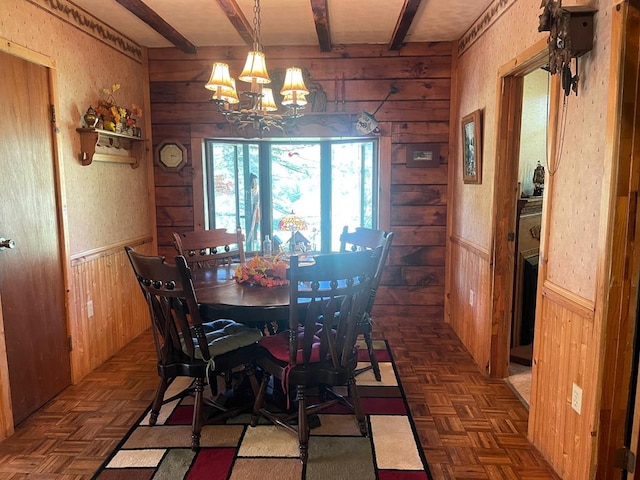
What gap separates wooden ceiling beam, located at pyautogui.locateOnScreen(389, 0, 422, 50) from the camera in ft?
9.47

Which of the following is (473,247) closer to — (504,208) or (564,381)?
(504,208)

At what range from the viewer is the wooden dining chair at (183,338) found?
1.90 m

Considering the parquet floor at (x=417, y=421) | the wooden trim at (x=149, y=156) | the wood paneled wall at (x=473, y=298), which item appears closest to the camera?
the parquet floor at (x=417, y=421)

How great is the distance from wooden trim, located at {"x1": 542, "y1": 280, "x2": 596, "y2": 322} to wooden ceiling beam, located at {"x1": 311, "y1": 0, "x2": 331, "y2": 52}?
7.07 ft

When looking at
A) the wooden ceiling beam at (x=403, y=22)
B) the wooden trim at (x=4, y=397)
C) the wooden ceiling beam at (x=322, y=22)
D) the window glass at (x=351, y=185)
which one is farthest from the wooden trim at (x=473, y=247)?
the wooden trim at (x=4, y=397)

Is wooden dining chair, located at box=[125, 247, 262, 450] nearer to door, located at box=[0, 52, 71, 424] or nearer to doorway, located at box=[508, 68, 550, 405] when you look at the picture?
door, located at box=[0, 52, 71, 424]

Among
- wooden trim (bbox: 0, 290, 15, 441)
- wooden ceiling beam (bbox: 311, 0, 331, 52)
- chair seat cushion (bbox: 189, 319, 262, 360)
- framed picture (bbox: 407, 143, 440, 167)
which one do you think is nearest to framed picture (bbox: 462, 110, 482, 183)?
framed picture (bbox: 407, 143, 440, 167)

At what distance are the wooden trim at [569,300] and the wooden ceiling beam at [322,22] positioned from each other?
2.15 m

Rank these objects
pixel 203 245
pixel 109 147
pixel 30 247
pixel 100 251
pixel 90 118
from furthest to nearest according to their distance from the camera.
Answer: pixel 109 147
pixel 100 251
pixel 203 245
pixel 90 118
pixel 30 247

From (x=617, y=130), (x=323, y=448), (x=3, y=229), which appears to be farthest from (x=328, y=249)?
A: (x=617, y=130)

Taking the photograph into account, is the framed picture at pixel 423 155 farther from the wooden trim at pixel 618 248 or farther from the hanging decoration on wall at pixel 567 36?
the wooden trim at pixel 618 248

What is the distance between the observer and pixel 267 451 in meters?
2.09

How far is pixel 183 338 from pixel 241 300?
33 cm

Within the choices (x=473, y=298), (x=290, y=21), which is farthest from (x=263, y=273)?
(x=290, y=21)
